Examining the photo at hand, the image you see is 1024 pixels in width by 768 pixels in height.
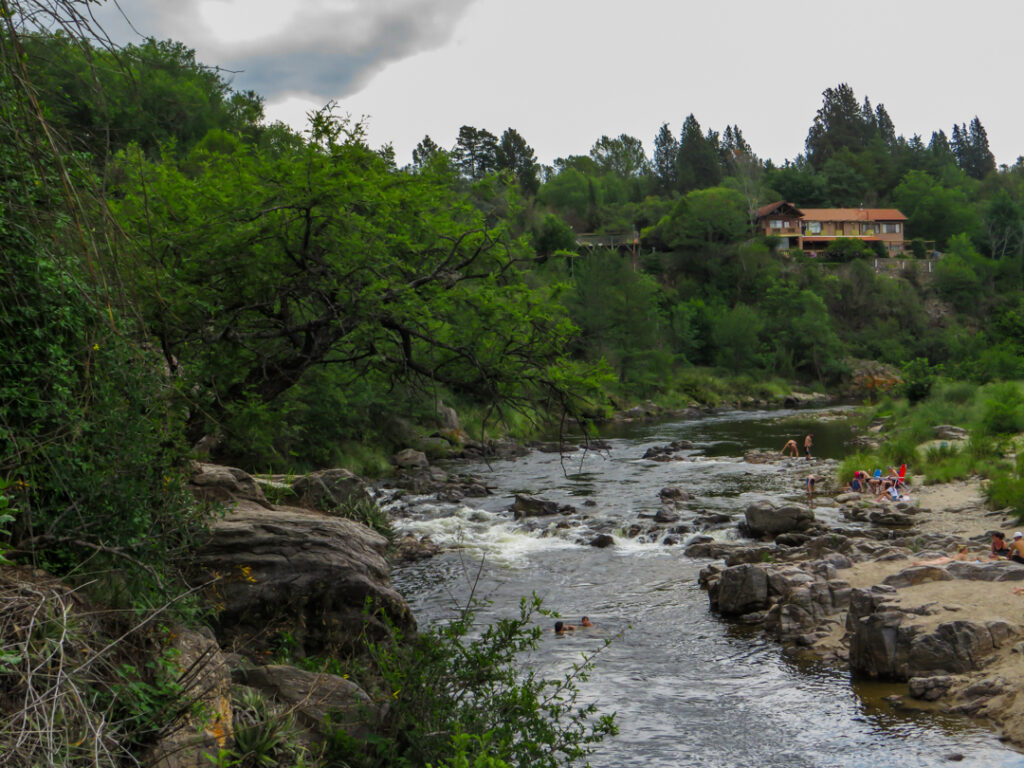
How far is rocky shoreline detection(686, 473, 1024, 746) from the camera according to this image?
426 inches

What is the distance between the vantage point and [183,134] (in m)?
51.7

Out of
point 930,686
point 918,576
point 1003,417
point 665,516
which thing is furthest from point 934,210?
point 930,686

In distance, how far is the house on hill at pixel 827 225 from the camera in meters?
106

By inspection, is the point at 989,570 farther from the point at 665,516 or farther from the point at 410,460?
the point at 410,460

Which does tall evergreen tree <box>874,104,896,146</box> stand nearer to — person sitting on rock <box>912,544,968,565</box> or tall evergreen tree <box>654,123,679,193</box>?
tall evergreen tree <box>654,123,679,193</box>

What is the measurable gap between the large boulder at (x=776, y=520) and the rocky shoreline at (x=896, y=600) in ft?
0.08

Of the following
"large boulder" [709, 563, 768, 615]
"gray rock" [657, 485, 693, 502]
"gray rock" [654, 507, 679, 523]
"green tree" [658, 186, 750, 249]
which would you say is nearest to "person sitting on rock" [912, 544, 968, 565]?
"large boulder" [709, 563, 768, 615]

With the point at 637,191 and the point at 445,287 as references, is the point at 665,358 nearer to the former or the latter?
the point at 445,287

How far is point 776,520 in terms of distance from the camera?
66.5ft

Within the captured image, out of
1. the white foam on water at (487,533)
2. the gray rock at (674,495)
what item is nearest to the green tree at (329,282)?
the white foam on water at (487,533)

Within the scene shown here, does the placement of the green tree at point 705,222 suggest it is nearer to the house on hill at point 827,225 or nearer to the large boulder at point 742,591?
the house on hill at point 827,225

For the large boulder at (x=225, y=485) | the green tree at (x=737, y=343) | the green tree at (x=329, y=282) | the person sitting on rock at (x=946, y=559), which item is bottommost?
the person sitting on rock at (x=946, y=559)

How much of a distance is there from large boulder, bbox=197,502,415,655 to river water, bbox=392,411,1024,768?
177 centimetres

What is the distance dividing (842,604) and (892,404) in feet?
116
